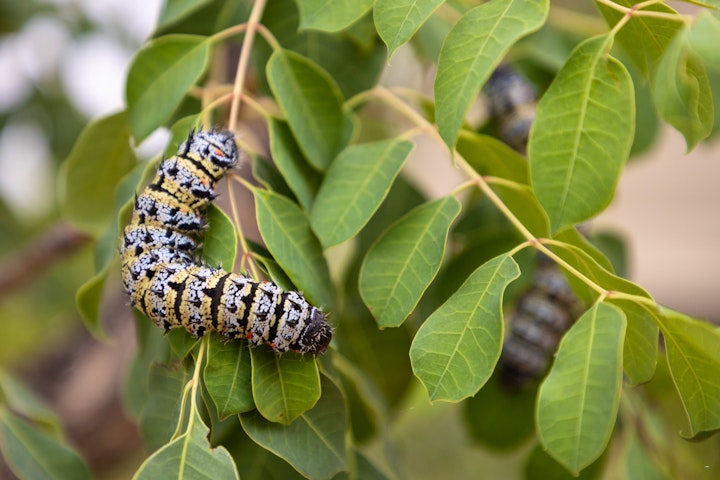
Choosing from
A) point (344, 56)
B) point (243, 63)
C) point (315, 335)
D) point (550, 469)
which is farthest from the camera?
point (550, 469)

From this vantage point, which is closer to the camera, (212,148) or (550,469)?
(212,148)

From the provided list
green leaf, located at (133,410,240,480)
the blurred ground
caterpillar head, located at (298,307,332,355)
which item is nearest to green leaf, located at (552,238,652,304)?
caterpillar head, located at (298,307,332,355)

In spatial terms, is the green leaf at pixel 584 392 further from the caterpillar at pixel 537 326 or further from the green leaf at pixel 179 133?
the caterpillar at pixel 537 326

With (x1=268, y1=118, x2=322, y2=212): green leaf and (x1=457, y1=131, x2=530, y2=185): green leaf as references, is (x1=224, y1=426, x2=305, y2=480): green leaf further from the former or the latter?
(x1=457, y1=131, x2=530, y2=185): green leaf

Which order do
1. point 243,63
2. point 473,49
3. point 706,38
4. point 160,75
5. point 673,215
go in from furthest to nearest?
point 673,215
point 160,75
point 243,63
point 473,49
point 706,38

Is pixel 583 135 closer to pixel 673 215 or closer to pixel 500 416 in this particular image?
pixel 500 416

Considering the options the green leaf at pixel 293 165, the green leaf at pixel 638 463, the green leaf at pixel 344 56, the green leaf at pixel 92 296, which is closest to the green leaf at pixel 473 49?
the green leaf at pixel 293 165

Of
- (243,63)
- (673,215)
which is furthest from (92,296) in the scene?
(673,215)
